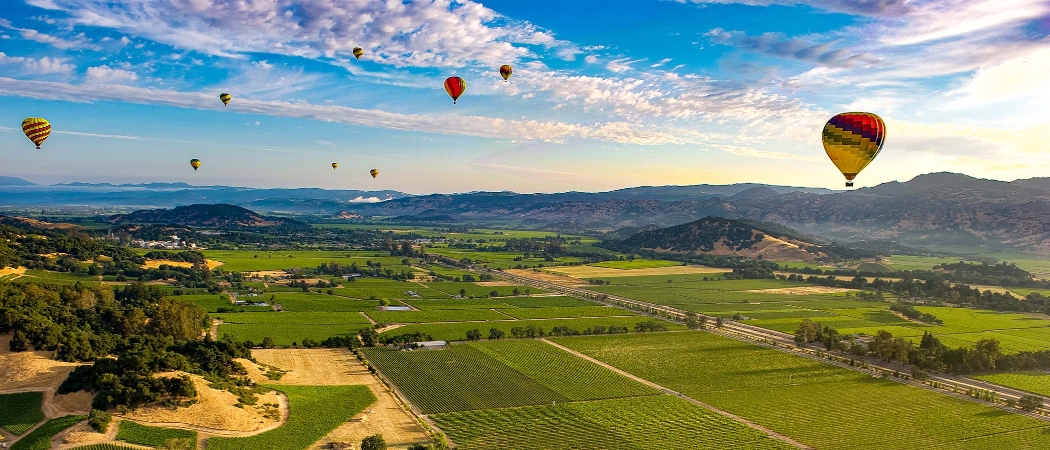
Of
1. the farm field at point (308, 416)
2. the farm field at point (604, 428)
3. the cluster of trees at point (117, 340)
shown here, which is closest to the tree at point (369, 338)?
the cluster of trees at point (117, 340)

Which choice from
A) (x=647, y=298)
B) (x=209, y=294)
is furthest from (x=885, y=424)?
(x=209, y=294)

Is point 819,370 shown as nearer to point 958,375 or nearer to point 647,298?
point 958,375

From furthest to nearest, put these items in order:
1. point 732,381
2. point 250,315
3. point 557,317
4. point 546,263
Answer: point 546,263, point 557,317, point 250,315, point 732,381

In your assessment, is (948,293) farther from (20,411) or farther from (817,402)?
(20,411)

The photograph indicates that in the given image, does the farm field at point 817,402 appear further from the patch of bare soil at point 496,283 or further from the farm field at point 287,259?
the farm field at point 287,259

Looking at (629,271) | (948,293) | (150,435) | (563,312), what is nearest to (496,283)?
(563,312)

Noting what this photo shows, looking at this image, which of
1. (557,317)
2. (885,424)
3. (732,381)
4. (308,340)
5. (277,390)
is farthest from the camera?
(557,317)
